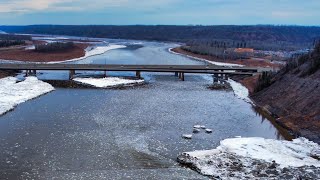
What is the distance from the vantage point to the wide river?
952 inches

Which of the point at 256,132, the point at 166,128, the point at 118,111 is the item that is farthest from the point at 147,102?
the point at 256,132

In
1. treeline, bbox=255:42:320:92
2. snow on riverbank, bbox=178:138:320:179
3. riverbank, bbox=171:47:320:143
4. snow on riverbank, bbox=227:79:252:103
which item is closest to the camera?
snow on riverbank, bbox=178:138:320:179

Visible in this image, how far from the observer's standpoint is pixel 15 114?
Answer: 37938mm

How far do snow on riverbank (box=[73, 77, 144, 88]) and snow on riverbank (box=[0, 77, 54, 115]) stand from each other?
6039mm

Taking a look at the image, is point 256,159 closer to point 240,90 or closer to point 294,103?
Answer: point 294,103

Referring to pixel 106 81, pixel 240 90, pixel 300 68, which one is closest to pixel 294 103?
pixel 300 68

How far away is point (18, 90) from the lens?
5084cm

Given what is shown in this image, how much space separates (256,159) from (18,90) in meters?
34.6

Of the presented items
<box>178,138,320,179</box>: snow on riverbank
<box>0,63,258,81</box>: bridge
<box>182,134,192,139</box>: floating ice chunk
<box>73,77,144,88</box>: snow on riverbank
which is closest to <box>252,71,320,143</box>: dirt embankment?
<box>178,138,320,179</box>: snow on riverbank

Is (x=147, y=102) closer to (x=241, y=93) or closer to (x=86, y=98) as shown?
(x=86, y=98)

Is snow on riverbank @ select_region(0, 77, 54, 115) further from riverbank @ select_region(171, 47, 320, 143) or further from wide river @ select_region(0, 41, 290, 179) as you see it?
riverbank @ select_region(171, 47, 320, 143)

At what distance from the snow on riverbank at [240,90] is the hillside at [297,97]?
1114mm

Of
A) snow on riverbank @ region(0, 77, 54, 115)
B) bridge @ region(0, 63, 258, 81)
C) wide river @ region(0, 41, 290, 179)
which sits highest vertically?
bridge @ region(0, 63, 258, 81)

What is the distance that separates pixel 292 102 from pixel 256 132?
9406 millimetres
